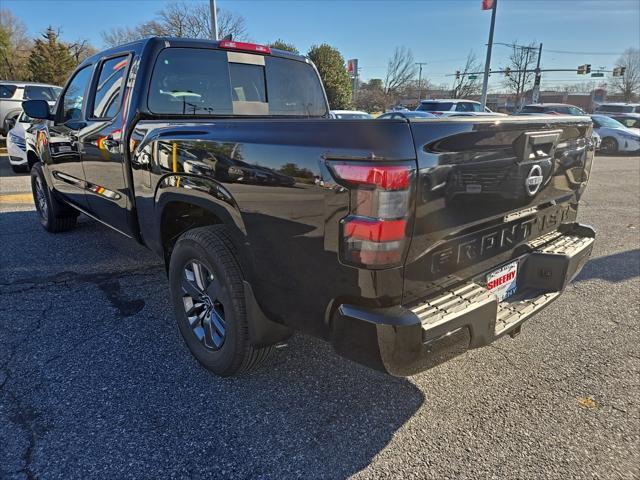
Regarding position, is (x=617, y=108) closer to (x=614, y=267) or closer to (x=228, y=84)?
(x=614, y=267)

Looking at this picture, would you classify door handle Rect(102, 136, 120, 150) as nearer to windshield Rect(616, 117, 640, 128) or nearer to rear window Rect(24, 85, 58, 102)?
rear window Rect(24, 85, 58, 102)

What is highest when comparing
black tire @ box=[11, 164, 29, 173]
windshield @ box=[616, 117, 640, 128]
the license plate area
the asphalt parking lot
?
the license plate area

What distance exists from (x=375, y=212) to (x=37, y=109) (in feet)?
14.0

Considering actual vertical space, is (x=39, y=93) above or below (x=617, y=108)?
above

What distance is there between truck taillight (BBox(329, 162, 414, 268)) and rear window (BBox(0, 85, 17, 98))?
1544 centimetres

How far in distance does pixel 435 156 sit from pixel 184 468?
68.9 inches

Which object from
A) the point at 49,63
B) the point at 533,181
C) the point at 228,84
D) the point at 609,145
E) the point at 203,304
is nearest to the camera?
the point at 533,181

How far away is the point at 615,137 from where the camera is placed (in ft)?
54.4

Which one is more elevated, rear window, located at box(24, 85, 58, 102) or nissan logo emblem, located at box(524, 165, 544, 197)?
rear window, located at box(24, 85, 58, 102)

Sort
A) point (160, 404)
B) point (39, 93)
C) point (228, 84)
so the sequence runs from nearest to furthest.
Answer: point (160, 404)
point (228, 84)
point (39, 93)

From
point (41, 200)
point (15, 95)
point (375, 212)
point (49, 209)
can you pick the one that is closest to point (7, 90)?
point (15, 95)

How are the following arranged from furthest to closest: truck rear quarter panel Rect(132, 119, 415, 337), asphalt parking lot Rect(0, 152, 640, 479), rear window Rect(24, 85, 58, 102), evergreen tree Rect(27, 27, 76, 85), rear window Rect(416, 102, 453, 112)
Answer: evergreen tree Rect(27, 27, 76, 85), rear window Rect(416, 102, 453, 112), rear window Rect(24, 85, 58, 102), asphalt parking lot Rect(0, 152, 640, 479), truck rear quarter panel Rect(132, 119, 415, 337)

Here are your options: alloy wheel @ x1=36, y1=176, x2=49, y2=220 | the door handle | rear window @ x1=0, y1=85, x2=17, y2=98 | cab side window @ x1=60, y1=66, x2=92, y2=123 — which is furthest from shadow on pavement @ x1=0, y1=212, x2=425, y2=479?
rear window @ x1=0, y1=85, x2=17, y2=98

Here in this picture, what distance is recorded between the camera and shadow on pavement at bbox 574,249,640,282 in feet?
14.5
